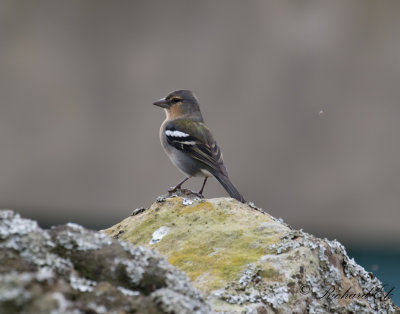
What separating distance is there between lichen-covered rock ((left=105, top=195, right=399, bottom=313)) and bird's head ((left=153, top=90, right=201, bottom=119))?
3.76m

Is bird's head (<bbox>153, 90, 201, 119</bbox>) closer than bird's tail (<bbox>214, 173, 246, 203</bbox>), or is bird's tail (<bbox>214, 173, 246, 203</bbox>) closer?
bird's tail (<bbox>214, 173, 246, 203</bbox>)

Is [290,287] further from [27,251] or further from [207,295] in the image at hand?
[27,251]

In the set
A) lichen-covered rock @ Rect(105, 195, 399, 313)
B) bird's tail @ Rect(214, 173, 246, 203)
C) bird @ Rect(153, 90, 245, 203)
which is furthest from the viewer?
bird @ Rect(153, 90, 245, 203)

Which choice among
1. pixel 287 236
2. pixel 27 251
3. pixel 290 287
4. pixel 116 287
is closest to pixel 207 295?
pixel 290 287

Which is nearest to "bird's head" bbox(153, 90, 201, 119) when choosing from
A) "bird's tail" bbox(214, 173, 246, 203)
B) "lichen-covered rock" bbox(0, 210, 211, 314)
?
"bird's tail" bbox(214, 173, 246, 203)

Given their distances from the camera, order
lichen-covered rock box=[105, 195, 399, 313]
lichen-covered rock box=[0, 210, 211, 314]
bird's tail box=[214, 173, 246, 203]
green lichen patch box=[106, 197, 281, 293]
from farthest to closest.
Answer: bird's tail box=[214, 173, 246, 203] < green lichen patch box=[106, 197, 281, 293] < lichen-covered rock box=[105, 195, 399, 313] < lichen-covered rock box=[0, 210, 211, 314]

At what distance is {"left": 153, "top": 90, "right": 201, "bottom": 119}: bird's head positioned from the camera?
784 cm

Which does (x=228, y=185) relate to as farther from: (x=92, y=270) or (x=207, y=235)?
(x=92, y=270)

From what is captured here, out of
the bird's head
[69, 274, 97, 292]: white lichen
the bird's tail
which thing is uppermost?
the bird's head

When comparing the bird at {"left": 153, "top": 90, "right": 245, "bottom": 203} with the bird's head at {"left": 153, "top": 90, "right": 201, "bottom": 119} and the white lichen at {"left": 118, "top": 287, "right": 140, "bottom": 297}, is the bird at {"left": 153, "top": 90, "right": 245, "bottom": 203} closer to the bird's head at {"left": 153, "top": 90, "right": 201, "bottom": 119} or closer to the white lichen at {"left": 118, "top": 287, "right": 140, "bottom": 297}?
the bird's head at {"left": 153, "top": 90, "right": 201, "bottom": 119}

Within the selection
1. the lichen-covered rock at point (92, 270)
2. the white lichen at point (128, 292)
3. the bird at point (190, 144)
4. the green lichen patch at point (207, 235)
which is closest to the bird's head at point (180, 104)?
the bird at point (190, 144)

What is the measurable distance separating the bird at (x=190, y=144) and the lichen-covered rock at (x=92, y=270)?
3659mm

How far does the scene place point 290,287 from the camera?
127 inches

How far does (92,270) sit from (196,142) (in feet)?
15.3
